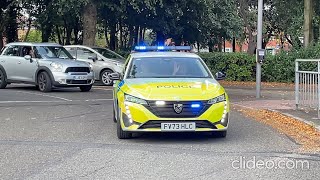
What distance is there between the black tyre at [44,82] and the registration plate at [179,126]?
11.2 meters

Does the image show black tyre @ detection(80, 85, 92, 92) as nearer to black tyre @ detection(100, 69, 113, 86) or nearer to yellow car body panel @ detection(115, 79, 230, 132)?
black tyre @ detection(100, 69, 113, 86)

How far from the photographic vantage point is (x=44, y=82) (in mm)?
20141

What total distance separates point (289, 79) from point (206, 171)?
19.7m

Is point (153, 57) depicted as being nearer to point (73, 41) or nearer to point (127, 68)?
point (127, 68)

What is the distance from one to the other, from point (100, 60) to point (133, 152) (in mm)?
15911

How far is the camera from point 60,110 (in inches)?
572

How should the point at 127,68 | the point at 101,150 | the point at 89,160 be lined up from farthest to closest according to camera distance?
the point at 127,68
the point at 101,150
the point at 89,160

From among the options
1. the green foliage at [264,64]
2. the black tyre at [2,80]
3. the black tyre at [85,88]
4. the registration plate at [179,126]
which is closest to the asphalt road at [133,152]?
the registration plate at [179,126]

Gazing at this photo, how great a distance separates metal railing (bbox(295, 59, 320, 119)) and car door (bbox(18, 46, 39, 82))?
32.6 feet

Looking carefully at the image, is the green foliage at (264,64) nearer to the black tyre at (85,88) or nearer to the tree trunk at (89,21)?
the tree trunk at (89,21)

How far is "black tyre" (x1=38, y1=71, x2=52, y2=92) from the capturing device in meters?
19.9

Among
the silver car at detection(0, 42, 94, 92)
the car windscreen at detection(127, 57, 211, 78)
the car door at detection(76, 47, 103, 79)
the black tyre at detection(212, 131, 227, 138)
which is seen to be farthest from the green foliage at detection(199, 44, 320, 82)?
the black tyre at detection(212, 131, 227, 138)

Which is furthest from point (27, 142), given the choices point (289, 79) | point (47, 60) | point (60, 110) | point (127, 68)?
point (289, 79)

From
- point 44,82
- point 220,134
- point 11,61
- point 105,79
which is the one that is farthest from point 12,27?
point 220,134
